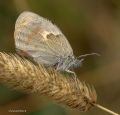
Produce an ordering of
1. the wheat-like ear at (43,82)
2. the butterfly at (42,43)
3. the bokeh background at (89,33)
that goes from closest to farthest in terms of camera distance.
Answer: the wheat-like ear at (43,82) → the butterfly at (42,43) → the bokeh background at (89,33)

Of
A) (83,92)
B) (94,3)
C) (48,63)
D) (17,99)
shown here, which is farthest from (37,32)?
(94,3)

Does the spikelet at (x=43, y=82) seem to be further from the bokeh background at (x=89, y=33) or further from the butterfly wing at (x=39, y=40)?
the bokeh background at (x=89, y=33)

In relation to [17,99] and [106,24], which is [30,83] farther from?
[106,24]

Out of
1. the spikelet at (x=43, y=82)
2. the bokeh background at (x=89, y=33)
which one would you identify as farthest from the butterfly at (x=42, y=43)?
the bokeh background at (x=89, y=33)

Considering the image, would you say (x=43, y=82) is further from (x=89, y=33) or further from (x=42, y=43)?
(x=89, y=33)

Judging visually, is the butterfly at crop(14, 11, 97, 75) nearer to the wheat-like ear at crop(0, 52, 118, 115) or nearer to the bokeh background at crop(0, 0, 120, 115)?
the wheat-like ear at crop(0, 52, 118, 115)

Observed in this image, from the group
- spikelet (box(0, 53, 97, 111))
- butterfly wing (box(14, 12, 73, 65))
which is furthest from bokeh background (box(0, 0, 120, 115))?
spikelet (box(0, 53, 97, 111))
